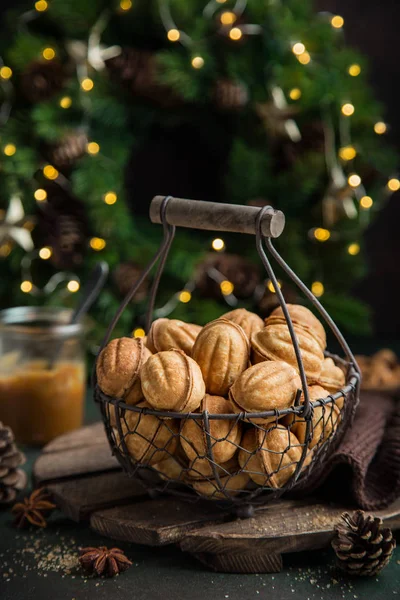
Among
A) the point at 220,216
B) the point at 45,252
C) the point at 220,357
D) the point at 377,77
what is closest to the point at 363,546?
the point at 220,357

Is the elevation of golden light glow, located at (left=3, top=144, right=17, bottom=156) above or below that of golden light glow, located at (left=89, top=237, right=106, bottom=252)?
above

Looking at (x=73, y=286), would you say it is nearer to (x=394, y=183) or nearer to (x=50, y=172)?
(x=50, y=172)

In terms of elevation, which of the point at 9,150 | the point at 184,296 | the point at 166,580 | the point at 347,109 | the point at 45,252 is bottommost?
the point at 166,580

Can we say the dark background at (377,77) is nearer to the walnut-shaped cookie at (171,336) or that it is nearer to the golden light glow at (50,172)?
the golden light glow at (50,172)

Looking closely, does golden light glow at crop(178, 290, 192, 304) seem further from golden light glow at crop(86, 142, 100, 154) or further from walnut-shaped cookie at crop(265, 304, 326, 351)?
walnut-shaped cookie at crop(265, 304, 326, 351)

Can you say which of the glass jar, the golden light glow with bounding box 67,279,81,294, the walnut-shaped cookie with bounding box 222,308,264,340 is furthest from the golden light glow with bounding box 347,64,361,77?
the walnut-shaped cookie with bounding box 222,308,264,340

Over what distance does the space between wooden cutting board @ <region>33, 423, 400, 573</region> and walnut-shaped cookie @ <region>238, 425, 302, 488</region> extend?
0.22 ft

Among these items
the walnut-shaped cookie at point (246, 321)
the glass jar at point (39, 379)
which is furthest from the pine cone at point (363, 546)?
the glass jar at point (39, 379)

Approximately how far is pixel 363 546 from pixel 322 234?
3.60 feet

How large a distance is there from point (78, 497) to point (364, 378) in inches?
28.7

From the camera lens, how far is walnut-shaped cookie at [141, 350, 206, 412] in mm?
879

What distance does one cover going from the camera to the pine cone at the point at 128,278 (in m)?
1.80

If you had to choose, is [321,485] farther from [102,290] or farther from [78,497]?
[102,290]

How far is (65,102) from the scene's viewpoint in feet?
5.76
